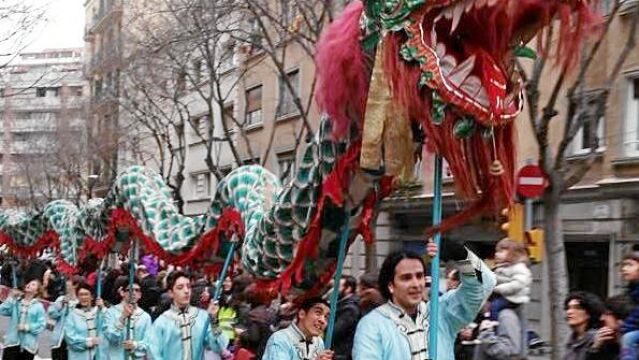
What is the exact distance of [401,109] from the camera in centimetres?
404

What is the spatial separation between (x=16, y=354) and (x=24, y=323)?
0.53 m

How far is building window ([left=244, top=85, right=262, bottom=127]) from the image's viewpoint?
27453 mm

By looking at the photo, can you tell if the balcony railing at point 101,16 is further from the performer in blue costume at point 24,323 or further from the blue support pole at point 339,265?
the blue support pole at point 339,265

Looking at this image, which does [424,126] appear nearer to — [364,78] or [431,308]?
[364,78]

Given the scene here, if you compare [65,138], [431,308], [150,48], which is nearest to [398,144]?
[431,308]

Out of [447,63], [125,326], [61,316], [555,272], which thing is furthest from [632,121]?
[447,63]

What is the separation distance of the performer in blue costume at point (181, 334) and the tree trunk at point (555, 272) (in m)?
3.40

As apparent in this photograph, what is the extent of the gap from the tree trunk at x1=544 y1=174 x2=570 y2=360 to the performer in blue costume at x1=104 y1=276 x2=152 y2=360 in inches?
155

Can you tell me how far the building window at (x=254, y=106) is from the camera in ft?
90.1

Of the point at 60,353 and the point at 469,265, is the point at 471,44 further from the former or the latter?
the point at 60,353

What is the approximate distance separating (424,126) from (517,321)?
3196 millimetres

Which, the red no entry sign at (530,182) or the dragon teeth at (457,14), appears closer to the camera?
the dragon teeth at (457,14)

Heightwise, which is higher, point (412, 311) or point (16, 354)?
point (412, 311)

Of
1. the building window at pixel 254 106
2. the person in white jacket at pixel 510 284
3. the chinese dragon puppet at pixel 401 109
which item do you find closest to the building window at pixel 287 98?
the building window at pixel 254 106
